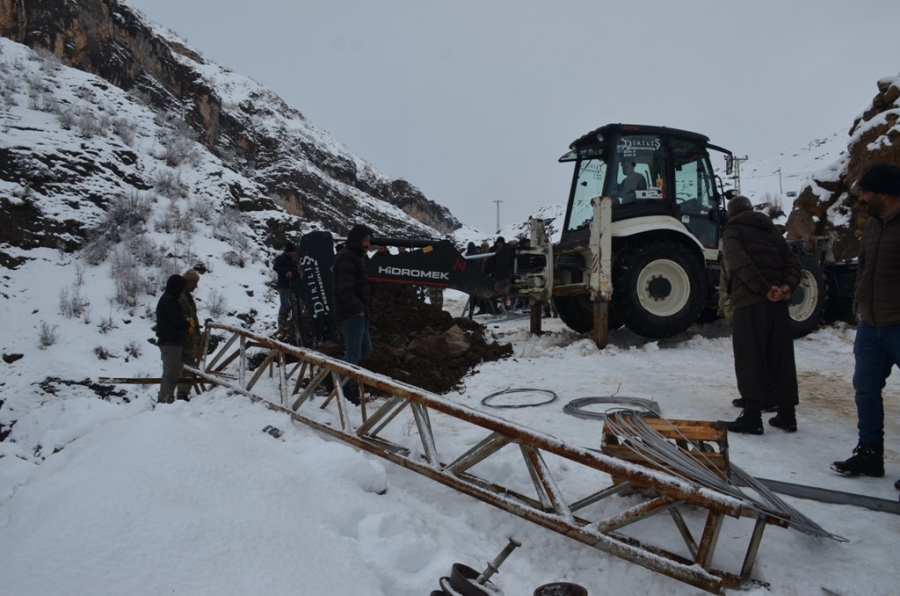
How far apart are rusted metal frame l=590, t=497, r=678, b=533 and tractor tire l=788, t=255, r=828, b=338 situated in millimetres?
6503

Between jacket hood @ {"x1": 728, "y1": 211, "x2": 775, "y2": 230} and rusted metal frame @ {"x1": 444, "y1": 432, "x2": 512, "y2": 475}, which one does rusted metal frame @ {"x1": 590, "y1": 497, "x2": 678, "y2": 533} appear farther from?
jacket hood @ {"x1": 728, "y1": 211, "x2": 775, "y2": 230}

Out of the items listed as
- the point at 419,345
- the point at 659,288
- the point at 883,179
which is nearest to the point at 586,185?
the point at 659,288

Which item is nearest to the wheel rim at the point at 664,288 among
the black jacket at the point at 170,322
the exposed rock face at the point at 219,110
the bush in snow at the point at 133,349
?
the black jacket at the point at 170,322

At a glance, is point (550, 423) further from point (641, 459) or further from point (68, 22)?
point (68, 22)

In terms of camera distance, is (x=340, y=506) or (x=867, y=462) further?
(x=867, y=462)

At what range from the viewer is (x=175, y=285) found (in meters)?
6.22

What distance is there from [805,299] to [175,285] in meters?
8.52

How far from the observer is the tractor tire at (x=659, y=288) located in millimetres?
6902

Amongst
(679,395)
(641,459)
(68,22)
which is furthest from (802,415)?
(68,22)

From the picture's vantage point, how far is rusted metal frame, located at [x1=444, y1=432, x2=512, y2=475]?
9.55 feet

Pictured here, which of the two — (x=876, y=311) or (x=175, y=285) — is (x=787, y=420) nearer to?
(x=876, y=311)

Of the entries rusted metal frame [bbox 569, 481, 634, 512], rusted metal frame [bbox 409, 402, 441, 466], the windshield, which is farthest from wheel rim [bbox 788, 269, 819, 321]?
rusted metal frame [bbox 409, 402, 441, 466]

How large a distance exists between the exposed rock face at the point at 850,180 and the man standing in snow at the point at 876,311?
1075cm

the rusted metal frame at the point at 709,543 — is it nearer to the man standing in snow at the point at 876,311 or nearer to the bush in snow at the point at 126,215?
the man standing in snow at the point at 876,311
